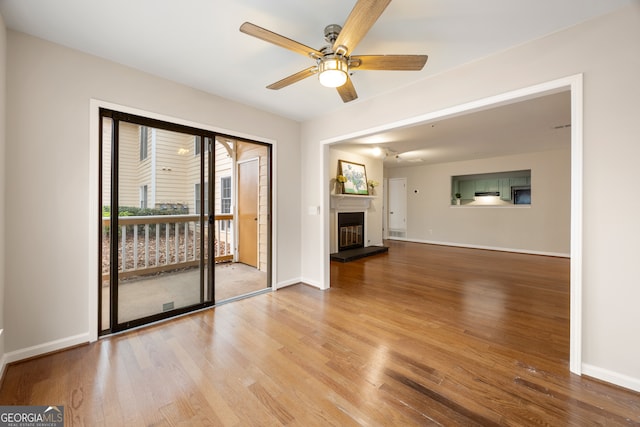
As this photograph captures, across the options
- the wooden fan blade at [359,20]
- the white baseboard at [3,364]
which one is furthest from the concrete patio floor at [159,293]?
the wooden fan blade at [359,20]

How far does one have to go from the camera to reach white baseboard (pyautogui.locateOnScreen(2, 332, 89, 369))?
1983 mm

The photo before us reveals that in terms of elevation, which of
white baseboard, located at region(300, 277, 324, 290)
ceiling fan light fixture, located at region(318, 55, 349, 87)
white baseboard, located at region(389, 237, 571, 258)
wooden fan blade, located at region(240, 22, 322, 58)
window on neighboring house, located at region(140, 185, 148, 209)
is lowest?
white baseboard, located at region(300, 277, 324, 290)

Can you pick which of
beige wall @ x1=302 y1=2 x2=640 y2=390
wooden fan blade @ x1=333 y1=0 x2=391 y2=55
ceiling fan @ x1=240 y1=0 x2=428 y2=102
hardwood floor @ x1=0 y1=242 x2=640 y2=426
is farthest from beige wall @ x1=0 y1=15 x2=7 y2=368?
beige wall @ x1=302 y1=2 x2=640 y2=390

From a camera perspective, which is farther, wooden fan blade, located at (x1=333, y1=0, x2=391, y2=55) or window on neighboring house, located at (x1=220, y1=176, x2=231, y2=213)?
window on neighboring house, located at (x1=220, y1=176, x2=231, y2=213)

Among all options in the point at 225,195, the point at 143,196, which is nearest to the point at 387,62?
the point at 143,196

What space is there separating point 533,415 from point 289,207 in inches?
128

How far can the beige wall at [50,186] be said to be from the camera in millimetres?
2006

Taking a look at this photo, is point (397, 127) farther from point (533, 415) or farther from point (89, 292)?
point (89, 292)

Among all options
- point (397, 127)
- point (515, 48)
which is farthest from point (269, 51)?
point (515, 48)

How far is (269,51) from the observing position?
7.39 ft

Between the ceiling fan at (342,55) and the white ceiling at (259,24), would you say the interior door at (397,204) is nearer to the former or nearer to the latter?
the white ceiling at (259,24)

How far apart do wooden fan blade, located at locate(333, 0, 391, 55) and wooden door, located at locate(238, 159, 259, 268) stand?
3422 mm

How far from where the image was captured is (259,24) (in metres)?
1.97

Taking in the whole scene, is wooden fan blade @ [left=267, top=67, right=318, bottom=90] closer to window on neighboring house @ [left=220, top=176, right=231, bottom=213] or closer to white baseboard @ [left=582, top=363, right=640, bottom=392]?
white baseboard @ [left=582, top=363, right=640, bottom=392]
